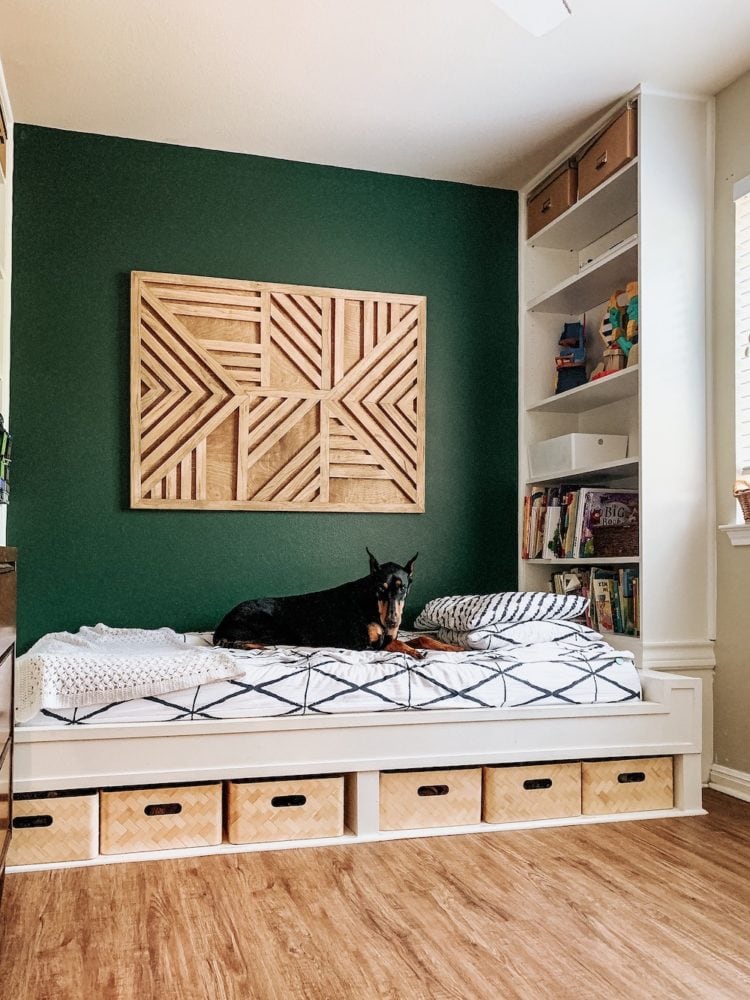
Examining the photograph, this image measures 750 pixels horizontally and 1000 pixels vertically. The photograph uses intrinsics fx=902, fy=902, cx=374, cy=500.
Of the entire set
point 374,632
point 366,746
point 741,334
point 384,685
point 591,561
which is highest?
point 741,334

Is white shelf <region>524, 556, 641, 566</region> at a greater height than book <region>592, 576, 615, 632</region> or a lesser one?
greater

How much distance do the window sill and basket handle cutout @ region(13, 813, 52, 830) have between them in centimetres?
236

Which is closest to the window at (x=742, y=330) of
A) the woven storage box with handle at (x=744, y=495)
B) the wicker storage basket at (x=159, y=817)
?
the woven storage box with handle at (x=744, y=495)

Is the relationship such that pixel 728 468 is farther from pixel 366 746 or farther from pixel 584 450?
pixel 366 746

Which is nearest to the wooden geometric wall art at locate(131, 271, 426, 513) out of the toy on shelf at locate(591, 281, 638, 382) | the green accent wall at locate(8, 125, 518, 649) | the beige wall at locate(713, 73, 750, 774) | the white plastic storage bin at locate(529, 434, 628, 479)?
the green accent wall at locate(8, 125, 518, 649)

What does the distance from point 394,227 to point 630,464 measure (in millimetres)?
1539

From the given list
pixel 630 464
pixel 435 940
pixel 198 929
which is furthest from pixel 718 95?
pixel 198 929

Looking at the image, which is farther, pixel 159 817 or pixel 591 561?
pixel 591 561

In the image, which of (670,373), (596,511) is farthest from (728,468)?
(596,511)

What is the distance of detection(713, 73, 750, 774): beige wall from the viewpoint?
124 inches

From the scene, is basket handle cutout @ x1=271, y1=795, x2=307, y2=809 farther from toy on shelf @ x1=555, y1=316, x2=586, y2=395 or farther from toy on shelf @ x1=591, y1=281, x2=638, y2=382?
toy on shelf @ x1=555, y1=316, x2=586, y2=395

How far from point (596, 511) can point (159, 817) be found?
6.73 feet

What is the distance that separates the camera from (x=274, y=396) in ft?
12.5

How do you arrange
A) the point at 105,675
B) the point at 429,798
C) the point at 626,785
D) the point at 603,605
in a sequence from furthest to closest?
the point at 603,605 → the point at 626,785 → the point at 429,798 → the point at 105,675
